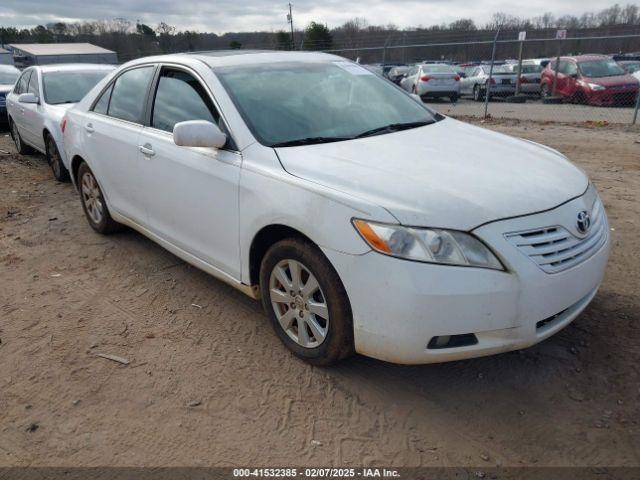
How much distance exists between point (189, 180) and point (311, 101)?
0.93m

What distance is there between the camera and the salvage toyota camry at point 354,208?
2312 mm

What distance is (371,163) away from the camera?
2730mm

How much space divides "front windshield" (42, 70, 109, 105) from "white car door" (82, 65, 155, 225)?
3.21 m

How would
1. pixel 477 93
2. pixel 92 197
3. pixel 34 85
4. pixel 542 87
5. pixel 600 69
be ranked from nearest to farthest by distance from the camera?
pixel 92 197 → pixel 34 85 → pixel 600 69 → pixel 542 87 → pixel 477 93

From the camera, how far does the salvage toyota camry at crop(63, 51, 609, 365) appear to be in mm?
2312

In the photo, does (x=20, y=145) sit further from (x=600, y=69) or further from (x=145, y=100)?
(x=600, y=69)

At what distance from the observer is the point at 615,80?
14.9m

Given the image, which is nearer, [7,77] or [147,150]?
[147,150]

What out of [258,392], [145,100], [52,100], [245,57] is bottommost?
[258,392]

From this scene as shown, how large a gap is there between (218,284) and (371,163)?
1809 mm

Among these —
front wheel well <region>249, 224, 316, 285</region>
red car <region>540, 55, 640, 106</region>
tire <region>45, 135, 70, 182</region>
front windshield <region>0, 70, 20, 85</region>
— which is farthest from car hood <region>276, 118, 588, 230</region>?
red car <region>540, 55, 640, 106</region>

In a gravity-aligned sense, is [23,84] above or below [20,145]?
above

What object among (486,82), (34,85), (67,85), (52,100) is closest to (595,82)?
(486,82)

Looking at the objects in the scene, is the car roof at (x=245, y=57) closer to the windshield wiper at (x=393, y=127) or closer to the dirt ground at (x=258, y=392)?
the windshield wiper at (x=393, y=127)
